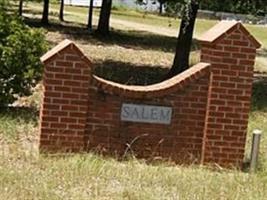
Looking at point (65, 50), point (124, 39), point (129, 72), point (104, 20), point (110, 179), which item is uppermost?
point (104, 20)

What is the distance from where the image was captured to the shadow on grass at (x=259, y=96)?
1483cm

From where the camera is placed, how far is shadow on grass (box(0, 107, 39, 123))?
10943 millimetres

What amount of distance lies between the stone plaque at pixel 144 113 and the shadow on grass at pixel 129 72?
7.95 metres

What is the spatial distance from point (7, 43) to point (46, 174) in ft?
13.8

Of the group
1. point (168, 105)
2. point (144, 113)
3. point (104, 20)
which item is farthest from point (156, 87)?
point (104, 20)

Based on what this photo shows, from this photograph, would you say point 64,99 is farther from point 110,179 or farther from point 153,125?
point 110,179

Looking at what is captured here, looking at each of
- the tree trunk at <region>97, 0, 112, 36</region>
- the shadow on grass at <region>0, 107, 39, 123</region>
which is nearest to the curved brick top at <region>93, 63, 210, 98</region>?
the shadow on grass at <region>0, 107, 39, 123</region>

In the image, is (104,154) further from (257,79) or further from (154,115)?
(257,79)

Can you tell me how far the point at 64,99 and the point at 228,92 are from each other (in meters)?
1.88

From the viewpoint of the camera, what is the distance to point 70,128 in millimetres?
8516

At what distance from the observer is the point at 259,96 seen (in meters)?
16.7

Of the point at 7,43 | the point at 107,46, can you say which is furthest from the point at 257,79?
the point at 7,43

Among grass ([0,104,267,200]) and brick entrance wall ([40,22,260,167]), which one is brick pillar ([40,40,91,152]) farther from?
grass ([0,104,267,200])

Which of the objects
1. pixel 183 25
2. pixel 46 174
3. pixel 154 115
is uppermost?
pixel 183 25
